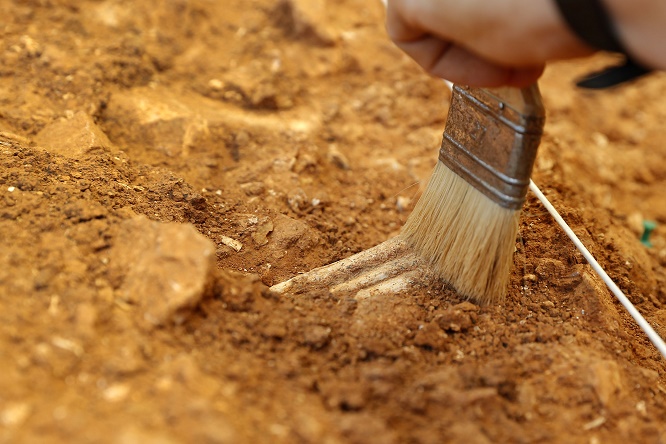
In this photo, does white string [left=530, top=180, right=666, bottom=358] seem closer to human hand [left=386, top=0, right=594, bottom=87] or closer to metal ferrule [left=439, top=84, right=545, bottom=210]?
metal ferrule [left=439, top=84, right=545, bottom=210]

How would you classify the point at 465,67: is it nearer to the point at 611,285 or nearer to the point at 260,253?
the point at 611,285

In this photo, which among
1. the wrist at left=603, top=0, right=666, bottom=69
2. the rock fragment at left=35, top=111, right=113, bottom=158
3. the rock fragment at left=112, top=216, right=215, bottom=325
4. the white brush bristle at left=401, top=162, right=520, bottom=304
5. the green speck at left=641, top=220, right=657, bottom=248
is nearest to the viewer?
the wrist at left=603, top=0, right=666, bottom=69

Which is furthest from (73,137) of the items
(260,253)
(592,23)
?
(592,23)

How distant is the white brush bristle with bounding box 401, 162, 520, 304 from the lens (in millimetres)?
1538

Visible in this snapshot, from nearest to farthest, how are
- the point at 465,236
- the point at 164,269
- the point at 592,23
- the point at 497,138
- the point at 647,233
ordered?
1. the point at 592,23
2. the point at 164,269
3. the point at 497,138
4. the point at 465,236
5. the point at 647,233

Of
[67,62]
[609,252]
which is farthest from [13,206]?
[609,252]

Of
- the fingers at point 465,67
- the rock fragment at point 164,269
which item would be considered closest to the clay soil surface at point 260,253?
the rock fragment at point 164,269

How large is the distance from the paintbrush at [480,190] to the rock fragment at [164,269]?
25.7 inches

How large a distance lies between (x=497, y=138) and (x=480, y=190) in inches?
5.8

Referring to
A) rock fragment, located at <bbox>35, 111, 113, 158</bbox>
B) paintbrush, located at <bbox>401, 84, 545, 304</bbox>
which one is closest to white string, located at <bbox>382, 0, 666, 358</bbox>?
paintbrush, located at <bbox>401, 84, 545, 304</bbox>

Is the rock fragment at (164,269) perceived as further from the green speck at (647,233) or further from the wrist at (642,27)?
the green speck at (647,233)

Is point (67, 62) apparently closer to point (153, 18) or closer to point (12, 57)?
point (12, 57)

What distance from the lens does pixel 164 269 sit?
131cm

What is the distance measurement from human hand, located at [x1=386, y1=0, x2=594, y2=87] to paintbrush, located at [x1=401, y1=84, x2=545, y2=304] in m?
0.10
